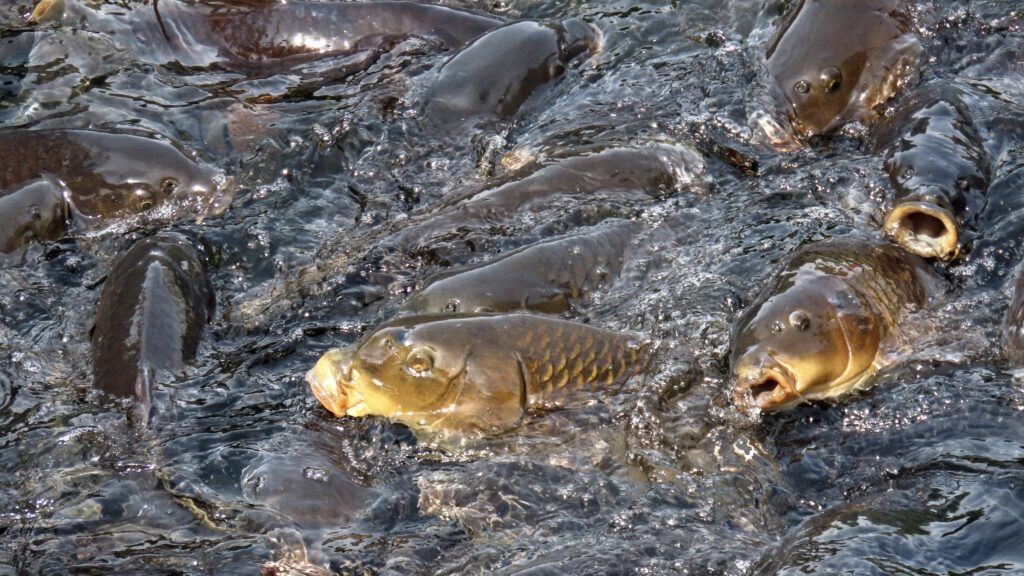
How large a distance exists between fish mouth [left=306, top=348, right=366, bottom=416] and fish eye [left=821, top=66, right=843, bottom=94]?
311 centimetres

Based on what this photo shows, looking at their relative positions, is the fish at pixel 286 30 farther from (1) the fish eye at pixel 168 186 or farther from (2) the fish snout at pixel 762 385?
(2) the fish snout at pixel 762 385

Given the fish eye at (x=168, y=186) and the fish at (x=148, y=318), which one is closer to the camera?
the fish at (x=148, y=318)

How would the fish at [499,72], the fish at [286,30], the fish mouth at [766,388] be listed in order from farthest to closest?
the fish at [286,30], the fish at [499,72], the fish mouth at [766,388]

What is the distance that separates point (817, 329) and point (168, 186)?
139 inches

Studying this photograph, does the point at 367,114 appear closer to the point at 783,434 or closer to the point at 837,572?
the point at 783,434

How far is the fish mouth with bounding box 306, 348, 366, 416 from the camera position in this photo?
484 centimetres

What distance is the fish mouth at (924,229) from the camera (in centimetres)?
538

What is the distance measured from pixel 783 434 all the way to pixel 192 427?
2327 millimetres

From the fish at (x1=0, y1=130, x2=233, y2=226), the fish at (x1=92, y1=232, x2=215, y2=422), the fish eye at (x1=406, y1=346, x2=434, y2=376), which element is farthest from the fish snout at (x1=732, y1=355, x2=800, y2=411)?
the fish at (x1=0, y1=130, x2=233, y2=226)

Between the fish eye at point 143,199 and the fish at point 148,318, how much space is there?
A: 2.38ft

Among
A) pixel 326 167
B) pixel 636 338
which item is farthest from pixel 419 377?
pixel 326 167

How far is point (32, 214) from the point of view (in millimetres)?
6184

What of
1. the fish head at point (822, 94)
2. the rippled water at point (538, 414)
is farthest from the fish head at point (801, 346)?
the fish head at point (822, 94)

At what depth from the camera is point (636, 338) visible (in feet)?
16.4
